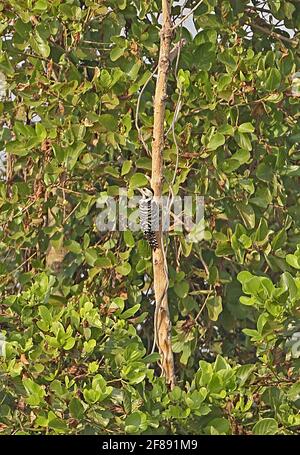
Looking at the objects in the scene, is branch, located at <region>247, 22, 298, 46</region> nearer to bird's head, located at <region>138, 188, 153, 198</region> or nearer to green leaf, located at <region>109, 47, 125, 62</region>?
green leaf, located at <region>109, 47, 125, 62</region>

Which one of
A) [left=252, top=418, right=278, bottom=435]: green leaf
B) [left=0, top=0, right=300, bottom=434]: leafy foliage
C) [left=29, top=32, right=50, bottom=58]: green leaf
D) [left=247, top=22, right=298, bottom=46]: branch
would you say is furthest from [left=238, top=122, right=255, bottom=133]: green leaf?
[left=252, top=418, right=278, bottom=435]: green leaf

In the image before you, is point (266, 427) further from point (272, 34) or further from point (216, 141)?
point (272, 34)

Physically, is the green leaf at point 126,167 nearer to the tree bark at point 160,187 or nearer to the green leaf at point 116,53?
the tree bark at point 160,187

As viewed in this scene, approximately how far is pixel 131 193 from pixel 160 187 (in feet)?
0.35

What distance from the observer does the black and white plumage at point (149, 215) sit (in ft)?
6.01

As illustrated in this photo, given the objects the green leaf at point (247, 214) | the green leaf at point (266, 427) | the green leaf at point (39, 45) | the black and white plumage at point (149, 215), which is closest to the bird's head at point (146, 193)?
the black and white plumage at point (149, 215)

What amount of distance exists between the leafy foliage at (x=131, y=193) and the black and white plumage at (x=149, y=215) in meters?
0.12

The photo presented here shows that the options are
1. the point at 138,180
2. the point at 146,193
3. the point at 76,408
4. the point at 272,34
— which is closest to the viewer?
the point at 76,408

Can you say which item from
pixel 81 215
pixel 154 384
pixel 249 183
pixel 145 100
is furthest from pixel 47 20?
pixel 154 384

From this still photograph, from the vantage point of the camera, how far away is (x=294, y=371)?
1889 millimetres

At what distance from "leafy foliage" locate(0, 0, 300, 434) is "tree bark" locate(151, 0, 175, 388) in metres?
0.05

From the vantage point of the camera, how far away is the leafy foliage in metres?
1.82

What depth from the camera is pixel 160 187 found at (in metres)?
1.88

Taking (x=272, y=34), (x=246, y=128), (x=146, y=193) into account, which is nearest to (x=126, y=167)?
(x=146, y=193)
